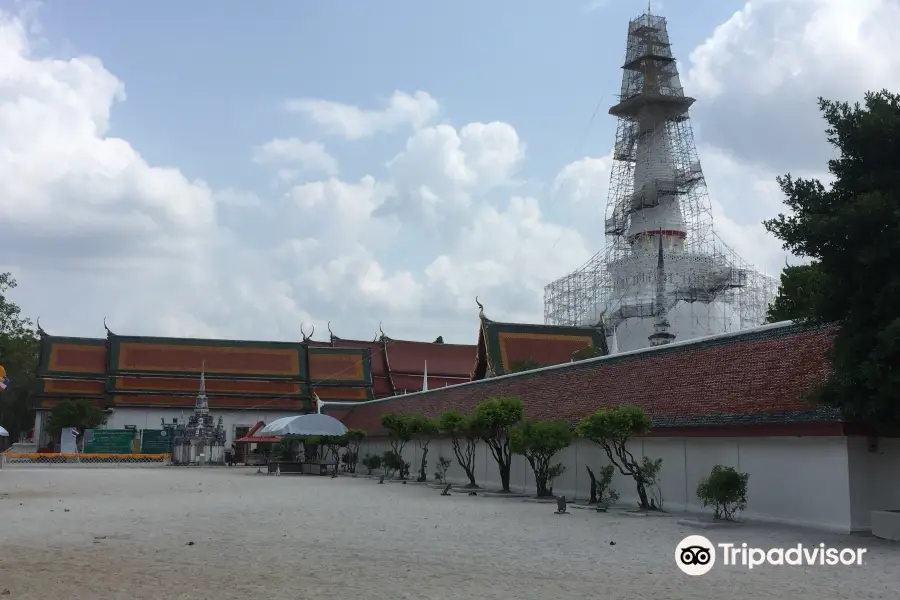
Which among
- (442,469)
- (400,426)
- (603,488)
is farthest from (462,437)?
(603,488)

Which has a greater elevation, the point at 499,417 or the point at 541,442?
the point at 499,417

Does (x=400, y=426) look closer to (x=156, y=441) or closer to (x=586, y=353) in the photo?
(x=586, y=353)

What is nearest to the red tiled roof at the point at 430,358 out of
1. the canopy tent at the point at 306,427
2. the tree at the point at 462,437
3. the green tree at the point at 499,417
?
the canopy tent at the point at 306,427

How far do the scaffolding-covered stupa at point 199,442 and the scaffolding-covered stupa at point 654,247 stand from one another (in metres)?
25.2

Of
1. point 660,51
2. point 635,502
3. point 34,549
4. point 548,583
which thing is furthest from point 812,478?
point 660,51

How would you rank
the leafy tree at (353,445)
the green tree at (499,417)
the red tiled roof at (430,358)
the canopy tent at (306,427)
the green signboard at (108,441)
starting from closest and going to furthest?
the green tree at (499,417) → the canopy tent at (306,427) → the leafy tree at (353,445) → the green signboard at (108,441) → the red tiled roof at (430,358)

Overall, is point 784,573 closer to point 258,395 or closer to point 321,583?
point 321,583

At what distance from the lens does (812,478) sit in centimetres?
1488

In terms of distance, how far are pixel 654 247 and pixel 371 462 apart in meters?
31.9

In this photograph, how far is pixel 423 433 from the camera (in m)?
30.1

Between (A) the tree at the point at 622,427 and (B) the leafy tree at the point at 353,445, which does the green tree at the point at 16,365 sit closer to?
(B) the leafy tree at the point at 353,445

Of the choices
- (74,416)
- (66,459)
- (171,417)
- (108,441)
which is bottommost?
(66,459)

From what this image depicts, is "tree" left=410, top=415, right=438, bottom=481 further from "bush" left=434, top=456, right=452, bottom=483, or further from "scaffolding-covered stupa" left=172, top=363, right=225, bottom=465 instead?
"scaffolding-covered stupa" left=172, top=363, right=225, bottom=465

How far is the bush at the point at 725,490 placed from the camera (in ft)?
50.3
